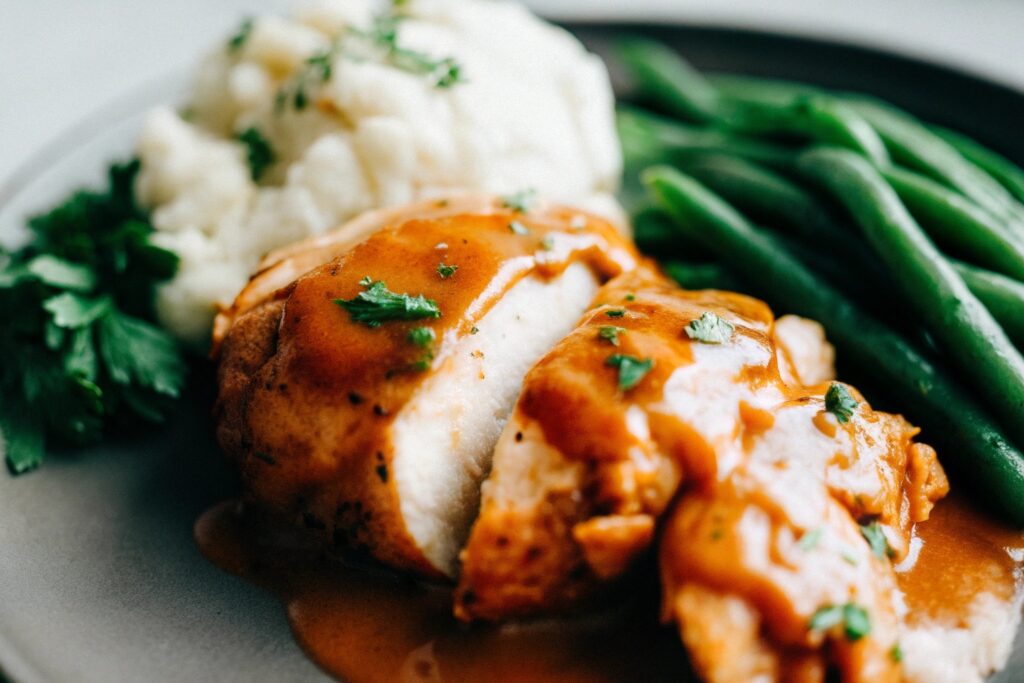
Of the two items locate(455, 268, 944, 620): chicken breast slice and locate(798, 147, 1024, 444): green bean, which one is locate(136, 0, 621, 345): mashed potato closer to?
locate(798, 147, 1024, 444): green bean

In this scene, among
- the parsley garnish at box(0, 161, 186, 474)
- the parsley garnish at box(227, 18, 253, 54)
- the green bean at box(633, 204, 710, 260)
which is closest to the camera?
the parsley garnish at box(0, 161, 186, 474)

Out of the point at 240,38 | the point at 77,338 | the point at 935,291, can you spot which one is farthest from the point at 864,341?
the point at 240,38

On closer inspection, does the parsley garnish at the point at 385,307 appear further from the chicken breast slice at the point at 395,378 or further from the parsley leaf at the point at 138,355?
the parsley leaf at the point at 138,355

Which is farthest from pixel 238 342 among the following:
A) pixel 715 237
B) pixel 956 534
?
pixel 956 534

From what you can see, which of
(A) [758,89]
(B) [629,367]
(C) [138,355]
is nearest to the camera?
(B) [629,367]

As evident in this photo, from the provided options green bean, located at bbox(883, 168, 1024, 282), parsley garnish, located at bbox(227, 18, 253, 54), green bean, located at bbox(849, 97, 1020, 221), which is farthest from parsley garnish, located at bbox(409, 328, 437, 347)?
green bean, located at bbox(849, 97, 1020, 221)

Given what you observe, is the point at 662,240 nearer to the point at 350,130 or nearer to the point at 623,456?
the point at 350,130

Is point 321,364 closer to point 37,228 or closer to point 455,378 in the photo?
point 455,378
